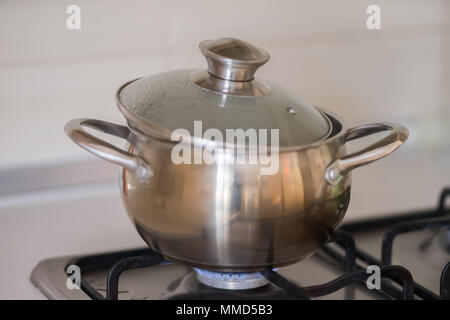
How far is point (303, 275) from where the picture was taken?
826 mm

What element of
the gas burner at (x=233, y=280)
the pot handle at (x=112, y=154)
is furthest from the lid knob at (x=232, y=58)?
the gas burner at (x=233, y=280)

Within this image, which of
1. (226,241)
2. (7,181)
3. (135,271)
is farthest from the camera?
(7,181)

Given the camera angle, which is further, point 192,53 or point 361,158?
point 192,53

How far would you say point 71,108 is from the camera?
938 millimetres

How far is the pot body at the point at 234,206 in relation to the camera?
60 centimetres

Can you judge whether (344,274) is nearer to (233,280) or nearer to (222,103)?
(233,280)

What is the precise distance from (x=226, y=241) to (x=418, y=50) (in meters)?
0.69

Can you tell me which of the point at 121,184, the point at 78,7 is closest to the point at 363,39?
the point at 78,7

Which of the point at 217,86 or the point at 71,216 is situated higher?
the point at 217,86

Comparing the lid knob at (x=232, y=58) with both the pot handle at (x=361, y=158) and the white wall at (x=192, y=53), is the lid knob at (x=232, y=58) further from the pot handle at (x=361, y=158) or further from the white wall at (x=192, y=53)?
the white wall at (x=192, y=53)

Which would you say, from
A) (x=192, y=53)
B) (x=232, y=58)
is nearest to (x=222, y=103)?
(x=232, y=58)

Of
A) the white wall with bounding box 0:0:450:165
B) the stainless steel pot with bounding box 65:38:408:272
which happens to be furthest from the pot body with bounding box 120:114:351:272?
the white wall with bounding box 0:0:450:165

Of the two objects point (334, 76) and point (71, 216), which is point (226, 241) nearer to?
point (71, 216)

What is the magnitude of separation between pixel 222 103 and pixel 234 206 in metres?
0.10
